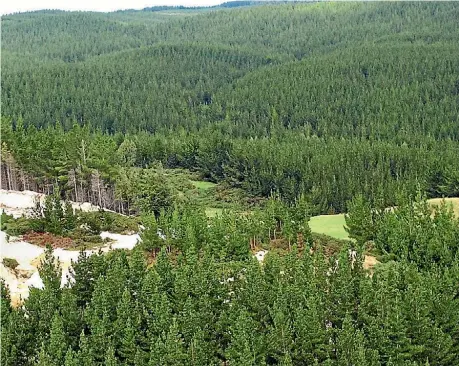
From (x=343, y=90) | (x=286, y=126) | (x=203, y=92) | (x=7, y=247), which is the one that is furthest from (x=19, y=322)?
(x=203, y=92)

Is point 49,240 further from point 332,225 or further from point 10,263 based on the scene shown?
point 332,225

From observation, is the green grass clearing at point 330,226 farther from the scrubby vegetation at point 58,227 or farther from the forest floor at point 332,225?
the scrubby vegetation at point 58,227

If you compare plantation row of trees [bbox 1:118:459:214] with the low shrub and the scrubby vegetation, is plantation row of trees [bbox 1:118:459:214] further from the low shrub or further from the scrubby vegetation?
the low shrub

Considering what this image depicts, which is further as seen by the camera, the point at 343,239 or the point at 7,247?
the point at 343,239

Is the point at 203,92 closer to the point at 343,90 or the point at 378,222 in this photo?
the point at 343,90

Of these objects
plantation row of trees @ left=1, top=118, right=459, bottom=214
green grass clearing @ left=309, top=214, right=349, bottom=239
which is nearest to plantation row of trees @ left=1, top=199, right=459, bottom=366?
green grass clearing @ left=309, top=214, right=349, bottom=239

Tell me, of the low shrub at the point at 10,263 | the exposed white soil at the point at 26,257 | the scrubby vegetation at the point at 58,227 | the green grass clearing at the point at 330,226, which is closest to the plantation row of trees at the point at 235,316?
the exposed white soil at the point at 26,257

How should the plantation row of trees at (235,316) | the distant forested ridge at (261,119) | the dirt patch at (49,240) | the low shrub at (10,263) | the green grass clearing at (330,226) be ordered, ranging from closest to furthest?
the plantation row of trees at (235,316) → the low shrub at (10,263) → the dirt patch at (49,240) → the green grass clearing at (330,226) → the distant forested ridge at (261,119)
